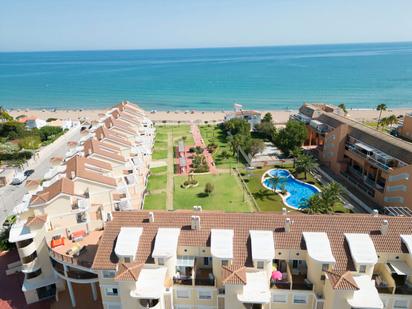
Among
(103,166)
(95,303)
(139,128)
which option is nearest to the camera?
(95,303)

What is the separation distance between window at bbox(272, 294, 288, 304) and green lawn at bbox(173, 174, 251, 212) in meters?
21.4

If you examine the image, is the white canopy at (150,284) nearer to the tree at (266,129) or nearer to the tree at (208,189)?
the tree at (208,189)

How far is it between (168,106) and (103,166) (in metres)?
97.8

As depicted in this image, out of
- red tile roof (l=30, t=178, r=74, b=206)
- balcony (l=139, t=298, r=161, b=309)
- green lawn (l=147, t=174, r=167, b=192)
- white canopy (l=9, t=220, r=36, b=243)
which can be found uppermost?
red tile roof (l=30, t=178, r=74, b=206)

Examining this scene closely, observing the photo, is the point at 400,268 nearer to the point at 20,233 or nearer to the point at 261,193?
the point at 261,193

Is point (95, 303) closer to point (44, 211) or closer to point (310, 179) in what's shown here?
point (44, 211)

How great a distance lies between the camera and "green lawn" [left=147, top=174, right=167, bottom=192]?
52844mm

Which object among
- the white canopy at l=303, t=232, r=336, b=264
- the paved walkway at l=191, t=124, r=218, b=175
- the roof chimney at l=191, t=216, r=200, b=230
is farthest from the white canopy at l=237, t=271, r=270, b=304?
the paved walkway at l=191, t=124, r=218, b=175

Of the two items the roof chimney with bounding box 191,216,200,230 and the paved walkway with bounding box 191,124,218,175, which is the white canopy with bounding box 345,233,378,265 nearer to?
the roof chimney with bounding box 191,216,200,230

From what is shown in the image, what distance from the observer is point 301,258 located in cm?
2367

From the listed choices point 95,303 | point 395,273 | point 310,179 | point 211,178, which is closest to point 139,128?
point 211,178

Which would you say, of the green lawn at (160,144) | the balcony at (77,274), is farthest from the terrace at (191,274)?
the green lawn at (160,144)

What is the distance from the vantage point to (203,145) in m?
74.3

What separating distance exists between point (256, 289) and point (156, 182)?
3577cm
